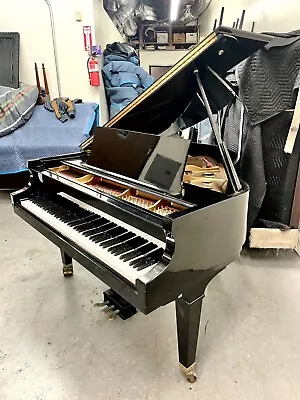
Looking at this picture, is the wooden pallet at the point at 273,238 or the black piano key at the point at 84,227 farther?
the wooden pallet at the point at 273,238

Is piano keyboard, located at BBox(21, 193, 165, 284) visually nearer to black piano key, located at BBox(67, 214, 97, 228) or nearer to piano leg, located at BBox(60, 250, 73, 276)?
black piano key, located at BBox(67, 214, 97, 228)

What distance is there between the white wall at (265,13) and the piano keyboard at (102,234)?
3088mm

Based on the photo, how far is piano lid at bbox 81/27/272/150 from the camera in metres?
1.22

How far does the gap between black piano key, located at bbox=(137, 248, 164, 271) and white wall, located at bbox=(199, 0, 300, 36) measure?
318 centimetres

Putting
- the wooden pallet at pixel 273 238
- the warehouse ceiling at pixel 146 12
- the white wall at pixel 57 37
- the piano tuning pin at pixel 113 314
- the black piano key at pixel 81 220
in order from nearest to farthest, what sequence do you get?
the black piano key at pixel 81 220, the piano tuning pin at pixel 113 314, the wooden pallet at pixel 273 238, the white wall at pixel 57 37, the warehouse ceiling at pixel 146 12

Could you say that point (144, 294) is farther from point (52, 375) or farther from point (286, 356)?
point (286, 356)

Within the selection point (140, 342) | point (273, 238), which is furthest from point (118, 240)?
point (273, 238)

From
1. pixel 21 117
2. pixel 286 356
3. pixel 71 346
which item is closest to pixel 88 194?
pixel 71 346

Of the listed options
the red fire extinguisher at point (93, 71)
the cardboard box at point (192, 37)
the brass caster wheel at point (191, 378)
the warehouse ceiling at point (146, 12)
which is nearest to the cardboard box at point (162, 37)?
the warehouse ceiling at point (146, 12)

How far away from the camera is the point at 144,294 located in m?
0.95

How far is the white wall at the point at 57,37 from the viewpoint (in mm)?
4125

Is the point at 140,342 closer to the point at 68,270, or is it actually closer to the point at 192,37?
the point at 68,270

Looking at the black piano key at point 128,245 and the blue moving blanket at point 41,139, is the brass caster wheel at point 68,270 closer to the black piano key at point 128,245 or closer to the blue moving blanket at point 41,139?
the black piano key at point 128,245

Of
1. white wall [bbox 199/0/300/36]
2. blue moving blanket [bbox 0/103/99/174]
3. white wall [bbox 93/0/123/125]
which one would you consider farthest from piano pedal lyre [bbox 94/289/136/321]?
white wall [bbox 93/0/123/125]
